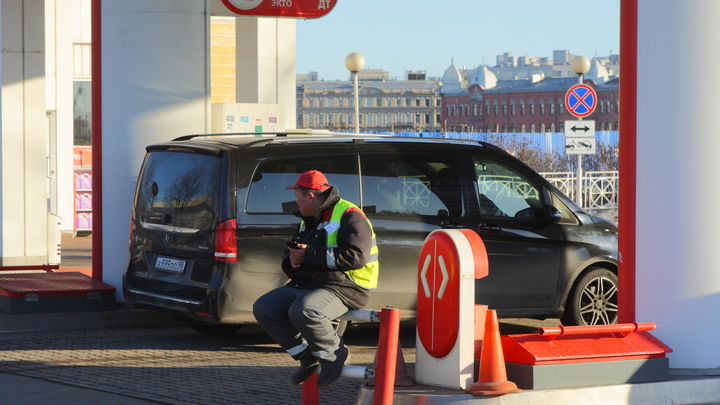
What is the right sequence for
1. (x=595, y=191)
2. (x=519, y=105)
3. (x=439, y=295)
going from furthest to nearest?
(x=519, y=105) < (x=595, y=191) < (x=439, y=295)

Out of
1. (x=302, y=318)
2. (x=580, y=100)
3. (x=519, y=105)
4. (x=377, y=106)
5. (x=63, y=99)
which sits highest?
(x=377, y=106)

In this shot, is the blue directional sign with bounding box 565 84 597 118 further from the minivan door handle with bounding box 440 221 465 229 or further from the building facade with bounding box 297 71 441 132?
A: the building facade with bounding box 297 71 441 132

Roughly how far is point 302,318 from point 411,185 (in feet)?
10.4

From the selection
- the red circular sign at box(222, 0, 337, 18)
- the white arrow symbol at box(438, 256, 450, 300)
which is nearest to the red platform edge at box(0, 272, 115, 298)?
the red circular sign at box(222, 0, 337, 18)

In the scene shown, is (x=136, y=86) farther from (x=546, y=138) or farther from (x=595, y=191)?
(x=546, y=138)

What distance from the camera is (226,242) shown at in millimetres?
8023

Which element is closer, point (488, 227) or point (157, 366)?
point (157, 366)

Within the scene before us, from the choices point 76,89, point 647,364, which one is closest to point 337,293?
point 647,364

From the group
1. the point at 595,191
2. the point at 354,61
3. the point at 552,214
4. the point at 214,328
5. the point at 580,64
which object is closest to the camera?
the point at 552,214

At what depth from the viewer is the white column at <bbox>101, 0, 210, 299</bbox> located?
10.1 metres

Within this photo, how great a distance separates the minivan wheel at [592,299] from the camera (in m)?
9.14

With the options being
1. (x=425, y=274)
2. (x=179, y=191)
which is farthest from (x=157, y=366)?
(x=425, y=274)

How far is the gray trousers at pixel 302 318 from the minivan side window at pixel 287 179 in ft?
7.05

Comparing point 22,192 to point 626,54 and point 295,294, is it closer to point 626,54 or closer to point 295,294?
point 295,294
